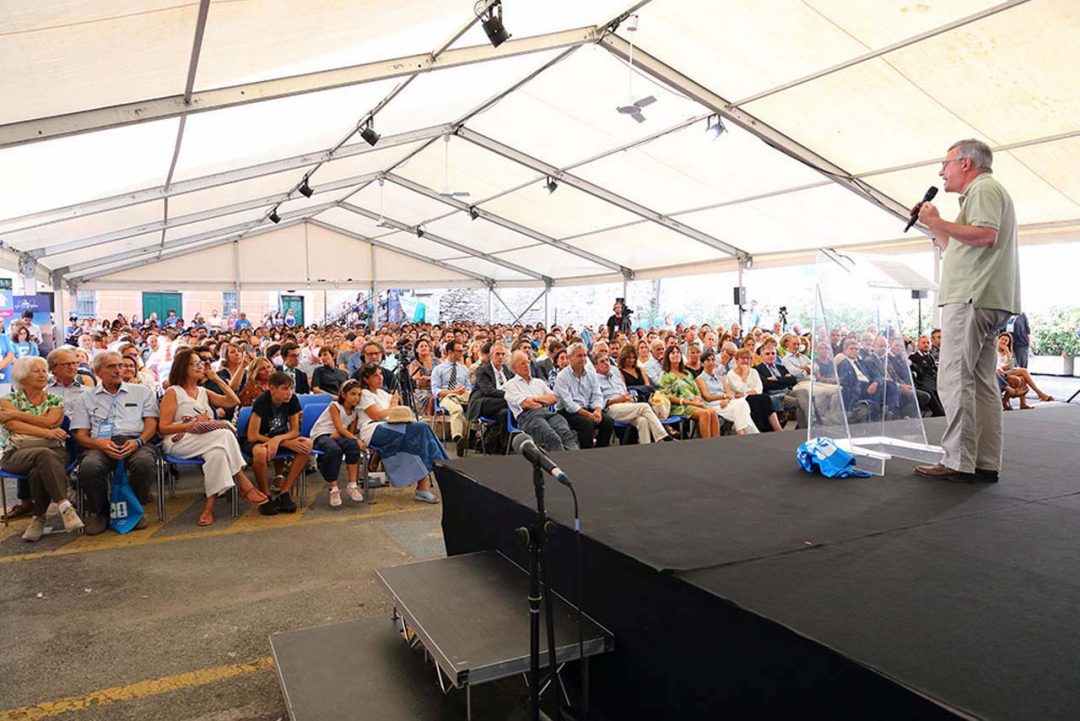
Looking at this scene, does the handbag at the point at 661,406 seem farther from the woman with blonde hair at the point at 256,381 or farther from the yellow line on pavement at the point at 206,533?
the woman with blonde hair at the point at 256,381

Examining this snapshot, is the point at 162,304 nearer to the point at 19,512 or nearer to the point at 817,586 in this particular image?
the point at 19,512

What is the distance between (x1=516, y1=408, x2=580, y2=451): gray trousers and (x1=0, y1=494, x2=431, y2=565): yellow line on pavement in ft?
3.39

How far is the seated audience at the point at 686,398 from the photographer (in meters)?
6.50

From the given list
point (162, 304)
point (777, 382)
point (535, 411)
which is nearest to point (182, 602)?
point (535, 411)

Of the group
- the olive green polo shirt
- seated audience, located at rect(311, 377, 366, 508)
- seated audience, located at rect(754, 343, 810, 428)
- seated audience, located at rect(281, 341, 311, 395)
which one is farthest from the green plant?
seated audience, located at rect(311, 377, 366, 508)

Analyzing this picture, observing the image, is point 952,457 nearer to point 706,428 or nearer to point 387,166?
point 706,428

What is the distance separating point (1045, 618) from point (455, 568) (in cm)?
176

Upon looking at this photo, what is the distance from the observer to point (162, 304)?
2091 centimetres

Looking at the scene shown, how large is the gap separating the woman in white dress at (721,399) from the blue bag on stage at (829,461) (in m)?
3.16

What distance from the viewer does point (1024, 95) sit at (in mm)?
7398

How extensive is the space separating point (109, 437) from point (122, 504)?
43 cm

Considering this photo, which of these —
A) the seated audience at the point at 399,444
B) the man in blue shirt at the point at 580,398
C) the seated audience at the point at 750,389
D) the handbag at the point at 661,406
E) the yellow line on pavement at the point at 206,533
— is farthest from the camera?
the seated audience at the point at 750,389

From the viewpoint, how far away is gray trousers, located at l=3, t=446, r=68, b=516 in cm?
406

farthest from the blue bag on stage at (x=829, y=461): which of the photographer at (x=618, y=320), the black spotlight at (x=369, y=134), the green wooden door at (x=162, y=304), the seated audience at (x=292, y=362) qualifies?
the green wooden door at (x=162, y=304)
